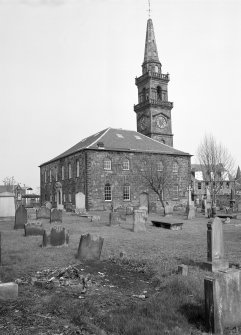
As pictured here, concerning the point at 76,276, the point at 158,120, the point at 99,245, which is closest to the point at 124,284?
the point at 76,276

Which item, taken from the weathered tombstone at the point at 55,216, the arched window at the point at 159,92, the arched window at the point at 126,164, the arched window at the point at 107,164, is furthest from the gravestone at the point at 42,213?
the arched window at the point at 159,92

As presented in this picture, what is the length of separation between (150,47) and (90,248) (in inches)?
1871

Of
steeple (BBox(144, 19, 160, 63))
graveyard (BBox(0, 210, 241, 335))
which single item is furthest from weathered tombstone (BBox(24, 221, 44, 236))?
steeple (BBox(144, 19, 160, 63))

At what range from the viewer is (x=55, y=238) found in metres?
10.6

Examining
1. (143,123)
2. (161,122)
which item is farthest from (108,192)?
(161,122)

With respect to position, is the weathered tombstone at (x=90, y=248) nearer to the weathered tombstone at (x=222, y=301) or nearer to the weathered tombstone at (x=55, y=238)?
the weathered tombstone at (x=55, y=238)

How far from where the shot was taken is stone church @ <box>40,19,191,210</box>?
34781mm

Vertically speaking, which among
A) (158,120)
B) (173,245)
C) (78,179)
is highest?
(158,120)

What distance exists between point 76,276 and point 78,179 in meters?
30.1

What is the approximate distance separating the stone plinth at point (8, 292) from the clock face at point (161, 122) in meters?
42.4

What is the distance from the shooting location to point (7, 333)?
4090mm

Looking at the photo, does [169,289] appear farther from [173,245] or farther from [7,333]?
[173,245]

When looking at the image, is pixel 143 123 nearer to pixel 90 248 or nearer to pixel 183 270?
pixel 90 248

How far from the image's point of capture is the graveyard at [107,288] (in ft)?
14.3
